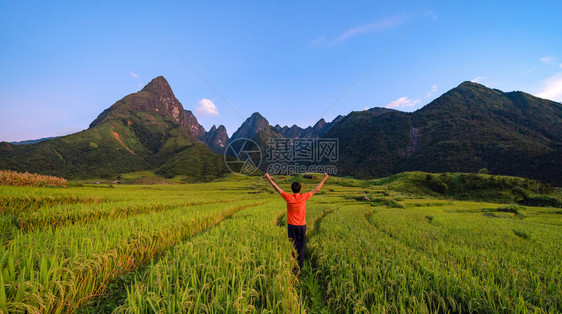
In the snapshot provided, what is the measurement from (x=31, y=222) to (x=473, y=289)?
14.1 metres

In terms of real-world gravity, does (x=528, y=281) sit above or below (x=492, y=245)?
above

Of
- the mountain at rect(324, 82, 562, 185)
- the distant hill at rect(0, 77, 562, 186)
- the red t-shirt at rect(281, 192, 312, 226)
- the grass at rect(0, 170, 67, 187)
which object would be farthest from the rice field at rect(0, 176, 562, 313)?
the distant hill at rect(0, 77, 562, 186)

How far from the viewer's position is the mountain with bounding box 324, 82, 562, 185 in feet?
317

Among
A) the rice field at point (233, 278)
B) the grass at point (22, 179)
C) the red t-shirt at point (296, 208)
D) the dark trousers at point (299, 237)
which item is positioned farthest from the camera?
the grass at point (22, 179)

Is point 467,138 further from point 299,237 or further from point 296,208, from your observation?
point 296,208

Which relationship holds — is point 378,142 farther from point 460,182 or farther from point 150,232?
point 150,232

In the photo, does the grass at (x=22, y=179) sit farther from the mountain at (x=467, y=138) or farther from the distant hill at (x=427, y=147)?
the mountain at (x=467, y=138)

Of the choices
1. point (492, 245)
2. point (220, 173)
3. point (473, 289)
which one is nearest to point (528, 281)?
point (473, 289)

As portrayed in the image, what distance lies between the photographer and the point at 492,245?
8.49 meters

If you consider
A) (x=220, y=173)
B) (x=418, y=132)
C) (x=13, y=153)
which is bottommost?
(x=220, y=173)

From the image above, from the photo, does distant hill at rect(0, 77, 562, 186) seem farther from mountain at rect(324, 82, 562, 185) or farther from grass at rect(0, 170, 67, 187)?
grass at rect(0, 170, 67, 187)

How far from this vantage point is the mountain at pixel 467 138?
9650 cm

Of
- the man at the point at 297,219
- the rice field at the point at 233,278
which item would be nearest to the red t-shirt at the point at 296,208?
the man at the point at 297,219

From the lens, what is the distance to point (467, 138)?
12469cm
